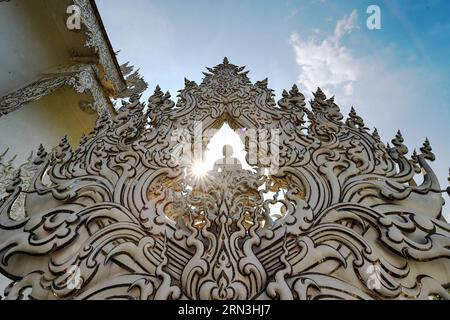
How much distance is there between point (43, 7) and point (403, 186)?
5230 mm

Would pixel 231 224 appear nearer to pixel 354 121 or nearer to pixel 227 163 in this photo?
pixel 227 163

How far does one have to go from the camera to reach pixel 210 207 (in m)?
1.52

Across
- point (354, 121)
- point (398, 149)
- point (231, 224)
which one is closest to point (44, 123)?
point (231, 224)

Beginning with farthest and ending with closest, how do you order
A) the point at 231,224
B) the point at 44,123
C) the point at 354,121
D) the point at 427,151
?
1. the point at 44,123
2. the point at 354,121
3. the point at 427,151
4. the point at 231,224

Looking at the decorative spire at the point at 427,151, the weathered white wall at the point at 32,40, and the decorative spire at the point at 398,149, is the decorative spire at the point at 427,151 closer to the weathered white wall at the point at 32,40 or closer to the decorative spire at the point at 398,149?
the decorative spire at the point at 398,149

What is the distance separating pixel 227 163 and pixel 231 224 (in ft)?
1.44

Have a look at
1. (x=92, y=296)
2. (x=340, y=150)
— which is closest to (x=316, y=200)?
(x=340, y=150)

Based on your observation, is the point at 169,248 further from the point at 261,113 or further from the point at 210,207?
the point at 261,113

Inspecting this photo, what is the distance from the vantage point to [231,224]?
1430 mm

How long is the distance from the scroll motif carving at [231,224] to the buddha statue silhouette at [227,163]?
0.16 ft

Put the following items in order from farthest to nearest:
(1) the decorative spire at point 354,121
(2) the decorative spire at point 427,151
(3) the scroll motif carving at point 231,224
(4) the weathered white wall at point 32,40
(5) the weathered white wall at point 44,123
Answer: (4) the weathered white wall at point 32,40 < (5) the weathered white wall at point 44,123 < (1) the decorative spire at point 354,121 < (2) the decorative spire at point 427,151 < (3) the scroll motif carving at point 231,224

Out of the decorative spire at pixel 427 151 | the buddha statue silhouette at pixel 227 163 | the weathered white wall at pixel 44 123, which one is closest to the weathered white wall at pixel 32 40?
the weathered white wall at pixel 44 123

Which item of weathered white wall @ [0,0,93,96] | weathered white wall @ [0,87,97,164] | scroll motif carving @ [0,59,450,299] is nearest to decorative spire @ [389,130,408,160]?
scroll motif carving @ [0,59,450,299]

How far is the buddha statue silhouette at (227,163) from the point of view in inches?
67.7
